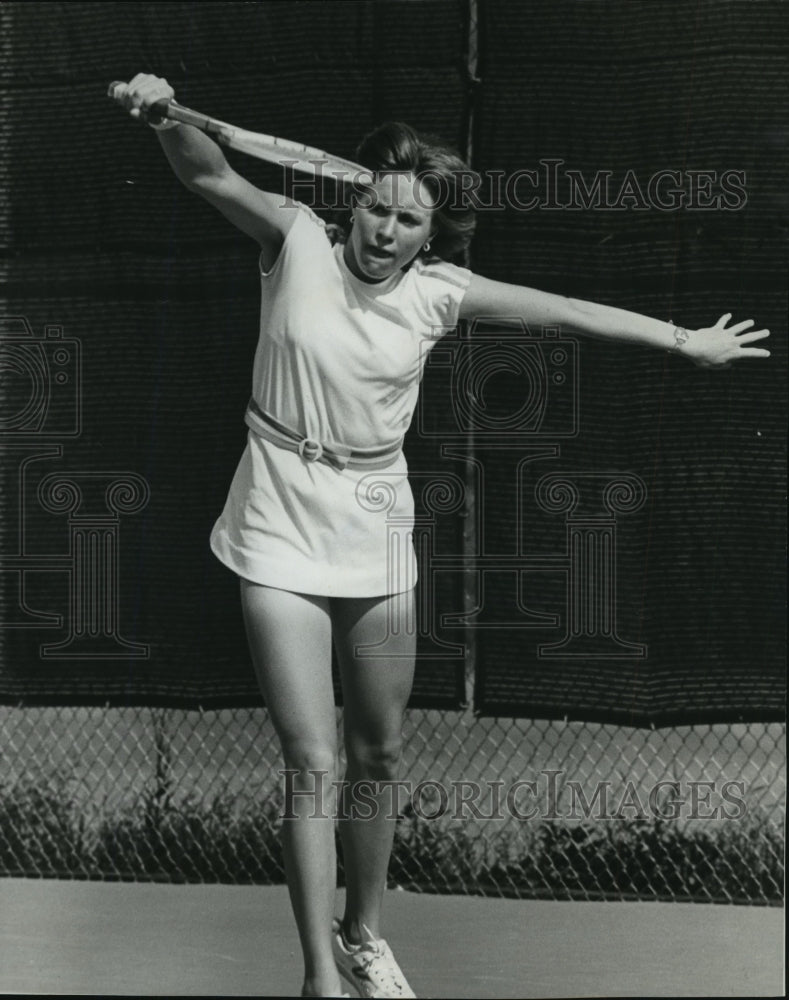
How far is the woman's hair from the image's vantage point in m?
3.13

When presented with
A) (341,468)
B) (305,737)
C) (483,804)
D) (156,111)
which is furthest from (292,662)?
(483,804)

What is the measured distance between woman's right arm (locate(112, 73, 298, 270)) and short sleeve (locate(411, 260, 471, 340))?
320mm

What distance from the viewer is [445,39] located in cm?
396

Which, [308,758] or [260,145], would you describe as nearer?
[308,758]

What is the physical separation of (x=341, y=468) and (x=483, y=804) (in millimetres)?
1439

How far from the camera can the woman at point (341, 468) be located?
297cm

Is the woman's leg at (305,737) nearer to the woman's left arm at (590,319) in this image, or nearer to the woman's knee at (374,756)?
the woman's knee at (374,756)

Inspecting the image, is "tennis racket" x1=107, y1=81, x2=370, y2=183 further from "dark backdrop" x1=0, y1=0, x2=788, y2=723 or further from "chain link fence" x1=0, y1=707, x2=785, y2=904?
"chain link fence" x1=0, y1=707, x2=785, y2=904

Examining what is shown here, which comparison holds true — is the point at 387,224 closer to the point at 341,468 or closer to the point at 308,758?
the point at 341,468

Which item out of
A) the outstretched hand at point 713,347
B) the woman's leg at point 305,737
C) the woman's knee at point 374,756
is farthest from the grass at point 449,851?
the outstretched hand at point 713,347

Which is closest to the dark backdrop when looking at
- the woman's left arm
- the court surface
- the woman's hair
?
the court surface

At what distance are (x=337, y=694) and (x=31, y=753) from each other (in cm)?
92

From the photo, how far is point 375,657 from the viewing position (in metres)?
3.13

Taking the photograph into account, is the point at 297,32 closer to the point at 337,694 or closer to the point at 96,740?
the point at 337,694
